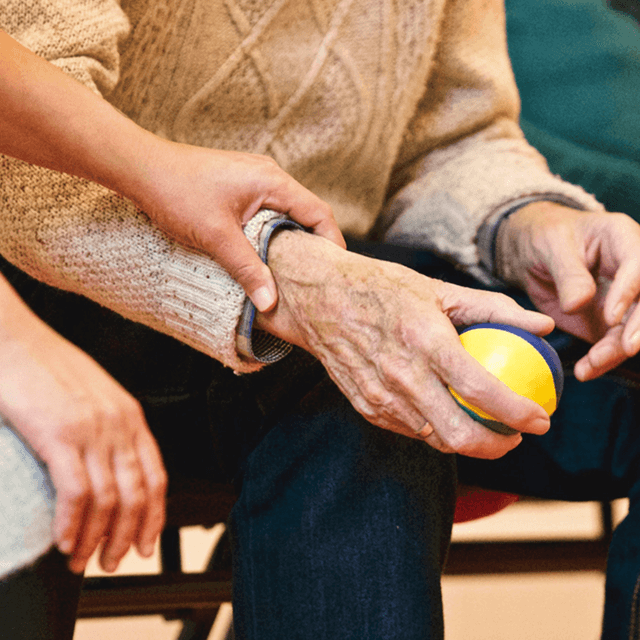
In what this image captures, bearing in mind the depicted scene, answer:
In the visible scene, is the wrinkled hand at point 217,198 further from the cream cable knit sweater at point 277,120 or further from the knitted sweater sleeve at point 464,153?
the knitted sweater sleeve at point 464,153

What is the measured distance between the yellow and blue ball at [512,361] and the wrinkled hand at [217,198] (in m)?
0.15

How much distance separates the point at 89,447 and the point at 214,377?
0.83ft

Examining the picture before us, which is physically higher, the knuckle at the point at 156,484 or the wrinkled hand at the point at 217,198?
the wrinkled hand at the point at 217,198

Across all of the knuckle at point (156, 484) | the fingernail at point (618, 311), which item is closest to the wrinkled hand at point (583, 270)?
the fingernail at point (618, 311)

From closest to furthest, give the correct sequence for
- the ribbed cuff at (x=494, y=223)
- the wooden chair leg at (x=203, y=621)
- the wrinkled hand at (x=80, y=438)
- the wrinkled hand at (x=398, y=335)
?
the wrinkled hand at (x=80, y=438) → the wrinkled hand at (x=398, y=335) → the ribbed cuff at (x=494, y=223) → the wooden chair leg at (x=203, y=621)

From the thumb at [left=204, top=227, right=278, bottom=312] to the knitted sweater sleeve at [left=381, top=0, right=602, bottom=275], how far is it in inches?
11.7

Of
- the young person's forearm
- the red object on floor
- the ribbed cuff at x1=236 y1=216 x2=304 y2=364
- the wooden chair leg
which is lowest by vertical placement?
the wooden chair leg

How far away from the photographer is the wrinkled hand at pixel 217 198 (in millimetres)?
412

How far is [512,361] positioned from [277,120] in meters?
0.36

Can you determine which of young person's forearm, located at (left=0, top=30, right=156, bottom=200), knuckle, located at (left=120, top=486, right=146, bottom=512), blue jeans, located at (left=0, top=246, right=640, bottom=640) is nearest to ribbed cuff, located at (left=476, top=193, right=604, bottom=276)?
blue jeans, located at (left=0, top=246, right=640, bottom=640)

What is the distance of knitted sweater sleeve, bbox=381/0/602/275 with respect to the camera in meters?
0.62

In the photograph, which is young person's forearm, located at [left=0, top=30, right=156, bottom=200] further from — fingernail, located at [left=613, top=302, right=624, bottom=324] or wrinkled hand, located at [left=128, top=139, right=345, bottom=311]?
fingernail, located at [left=613, top=302, right=624, bottom=324]

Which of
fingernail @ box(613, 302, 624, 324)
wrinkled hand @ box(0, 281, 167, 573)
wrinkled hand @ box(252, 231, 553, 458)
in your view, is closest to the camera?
wrinkled hand @ box(0, 281, 167, 573)

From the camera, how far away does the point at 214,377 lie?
509mm
